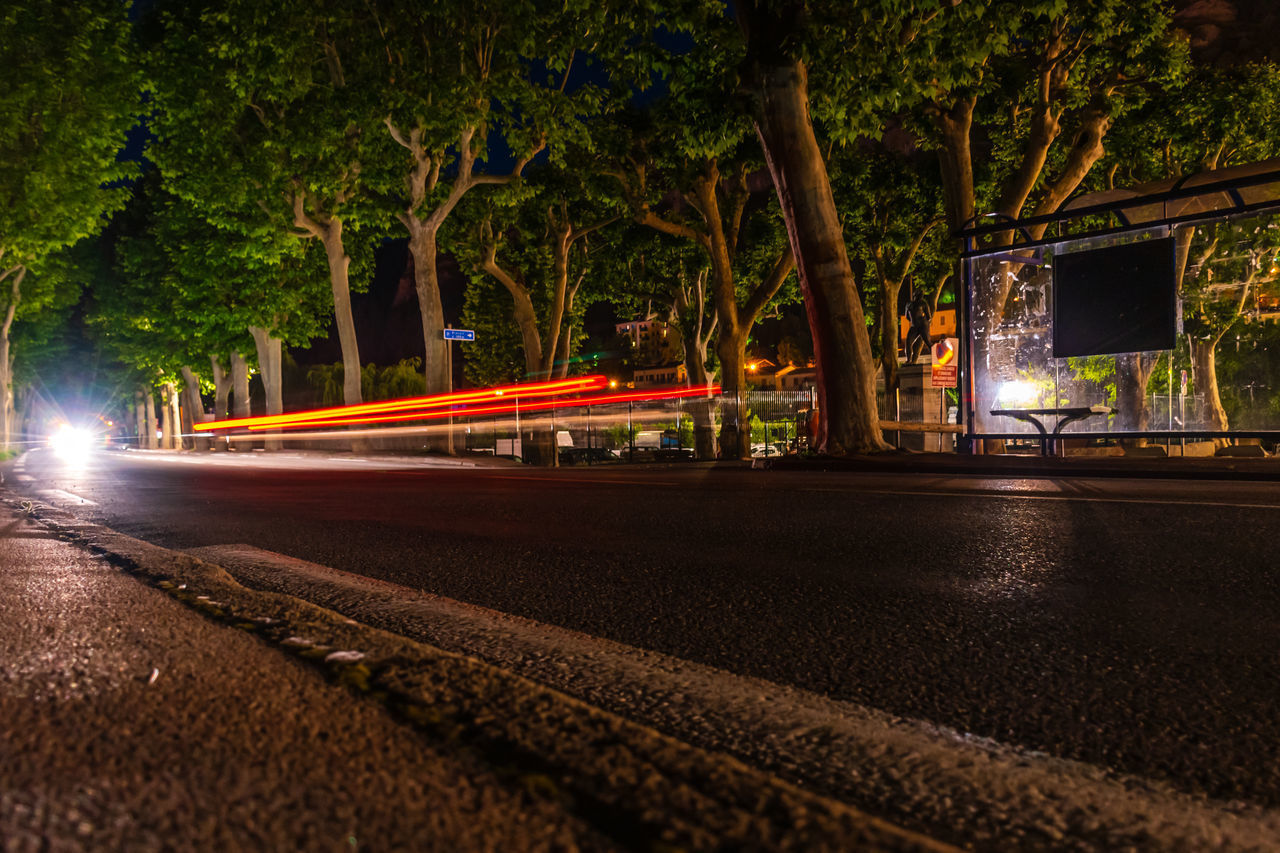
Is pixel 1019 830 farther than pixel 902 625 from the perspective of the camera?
No

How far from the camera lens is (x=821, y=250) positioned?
1322cm

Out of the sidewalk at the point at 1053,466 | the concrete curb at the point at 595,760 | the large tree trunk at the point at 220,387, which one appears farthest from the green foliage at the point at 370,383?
the concrete curb at the point at 595,760

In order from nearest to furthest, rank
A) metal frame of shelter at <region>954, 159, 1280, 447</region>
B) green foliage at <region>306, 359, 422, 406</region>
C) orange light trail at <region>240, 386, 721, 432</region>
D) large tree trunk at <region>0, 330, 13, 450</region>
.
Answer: metal frame of shelter at <region>954, 159, 1280, 447</region>
orange light trail at <region>240, 386, 721, 432</region>
large tree trunk at <region>0, 330, 13, 450</region>
green foliage at <region>306, 359, 422, 406</region>

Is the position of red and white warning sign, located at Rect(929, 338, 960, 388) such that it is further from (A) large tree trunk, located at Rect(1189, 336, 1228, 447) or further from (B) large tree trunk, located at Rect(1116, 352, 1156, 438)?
(A) large tree trunk, located at Rect(1189, 336, 1228, 447)

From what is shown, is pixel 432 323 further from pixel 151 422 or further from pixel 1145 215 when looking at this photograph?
pixel 151 422

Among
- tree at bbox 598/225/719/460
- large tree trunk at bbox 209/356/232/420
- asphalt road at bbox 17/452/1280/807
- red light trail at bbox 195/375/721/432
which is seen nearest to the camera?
asphalt road at bbox 17/452/1280/807

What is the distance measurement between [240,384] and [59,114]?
19.5m

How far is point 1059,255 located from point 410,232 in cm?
2127

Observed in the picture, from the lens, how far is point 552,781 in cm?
153

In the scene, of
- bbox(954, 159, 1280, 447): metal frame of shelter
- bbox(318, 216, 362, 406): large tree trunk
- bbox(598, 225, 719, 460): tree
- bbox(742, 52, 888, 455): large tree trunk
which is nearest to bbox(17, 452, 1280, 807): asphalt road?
bbox(954, 159, 1280, 447): metal frame of shelter

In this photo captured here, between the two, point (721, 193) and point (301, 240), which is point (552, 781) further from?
point (301, 240)

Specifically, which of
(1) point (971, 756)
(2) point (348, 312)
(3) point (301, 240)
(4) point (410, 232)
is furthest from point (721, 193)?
(1) point (971, 756)

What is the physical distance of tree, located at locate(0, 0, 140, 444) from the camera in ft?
84.5

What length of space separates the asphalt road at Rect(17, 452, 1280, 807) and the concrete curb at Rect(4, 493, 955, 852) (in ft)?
2.64
